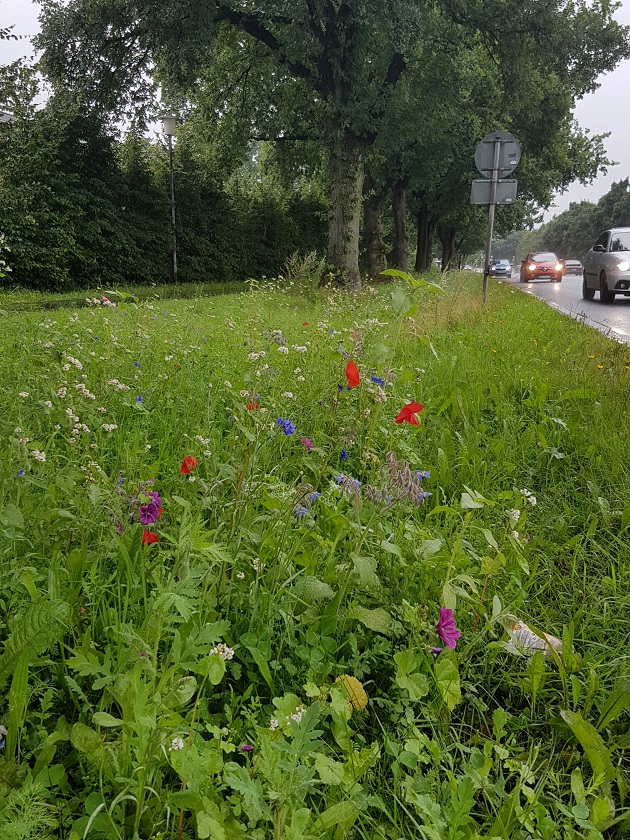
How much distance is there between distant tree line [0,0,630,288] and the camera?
1343cm

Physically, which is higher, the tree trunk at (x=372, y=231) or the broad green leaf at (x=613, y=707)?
the tree trunk at (x=372, y=231)

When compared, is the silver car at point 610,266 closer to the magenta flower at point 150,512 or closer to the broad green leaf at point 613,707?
the broad green leaf at point 613,707

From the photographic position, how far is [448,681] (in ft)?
4.81

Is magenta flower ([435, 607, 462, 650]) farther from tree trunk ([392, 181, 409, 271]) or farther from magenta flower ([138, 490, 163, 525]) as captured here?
tree trunk ([392, 181, 409, 271])

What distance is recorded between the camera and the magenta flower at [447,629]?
4.99 feet

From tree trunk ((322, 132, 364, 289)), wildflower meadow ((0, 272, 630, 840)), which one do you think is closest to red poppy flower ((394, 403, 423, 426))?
wildflower meadow ((0, 272, 630, 840))

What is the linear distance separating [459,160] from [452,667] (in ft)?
84.1

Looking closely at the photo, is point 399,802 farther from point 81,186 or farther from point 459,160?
point 459,160

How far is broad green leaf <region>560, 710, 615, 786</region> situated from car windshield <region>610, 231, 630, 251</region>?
48.7 ft

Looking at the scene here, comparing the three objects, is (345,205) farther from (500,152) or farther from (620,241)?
(620,241)

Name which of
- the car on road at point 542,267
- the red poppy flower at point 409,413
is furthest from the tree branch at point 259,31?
the car on road at point 542,267

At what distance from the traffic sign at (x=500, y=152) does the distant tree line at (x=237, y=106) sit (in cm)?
212

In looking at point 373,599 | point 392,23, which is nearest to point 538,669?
point 373,599

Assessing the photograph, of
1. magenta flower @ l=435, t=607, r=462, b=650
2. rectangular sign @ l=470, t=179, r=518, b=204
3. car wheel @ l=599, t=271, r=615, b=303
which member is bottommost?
magenta flower @ l=435, t=607, r=462, b=650
